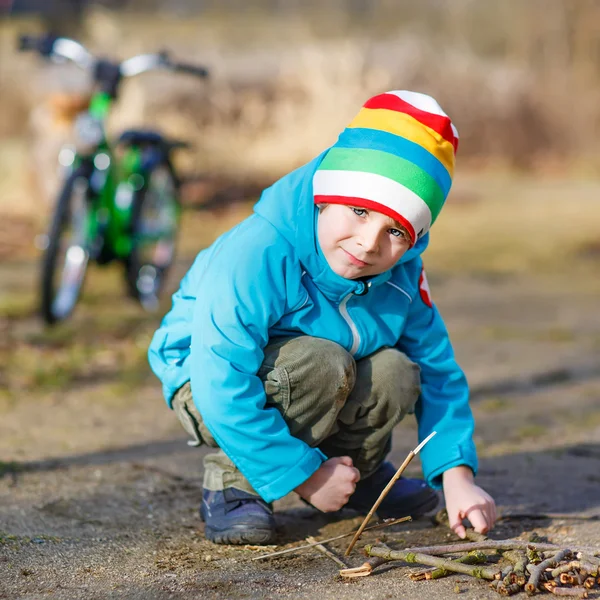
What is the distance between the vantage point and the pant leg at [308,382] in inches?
86.5

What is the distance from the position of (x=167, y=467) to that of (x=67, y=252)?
201cm

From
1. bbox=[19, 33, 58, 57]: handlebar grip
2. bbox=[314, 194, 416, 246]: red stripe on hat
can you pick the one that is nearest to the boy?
bbox=[314, 194, 416, 246]: red stripe on hat

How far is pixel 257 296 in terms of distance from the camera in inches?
83.1

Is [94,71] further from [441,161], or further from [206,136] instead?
[206,136]

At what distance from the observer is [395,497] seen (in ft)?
8.19

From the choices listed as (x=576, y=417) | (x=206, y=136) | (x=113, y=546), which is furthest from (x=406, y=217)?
(x=206, y=136)

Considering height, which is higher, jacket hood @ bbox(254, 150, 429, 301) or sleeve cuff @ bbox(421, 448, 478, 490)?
jacket hood @ bbox(254, 150, 429, 301)

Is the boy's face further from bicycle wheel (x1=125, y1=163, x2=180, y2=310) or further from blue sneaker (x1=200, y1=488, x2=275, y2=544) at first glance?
bicycle wheel (x1=125, y1=163, x2=180, y2=310)

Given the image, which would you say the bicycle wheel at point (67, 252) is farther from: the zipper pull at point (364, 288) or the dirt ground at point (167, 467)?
the zipper pull at point (364, 288)

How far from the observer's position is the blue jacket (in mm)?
2105

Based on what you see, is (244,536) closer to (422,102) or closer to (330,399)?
(330,399)

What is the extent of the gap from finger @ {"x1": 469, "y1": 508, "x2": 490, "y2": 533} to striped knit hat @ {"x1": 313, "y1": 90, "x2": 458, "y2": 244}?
0.63m

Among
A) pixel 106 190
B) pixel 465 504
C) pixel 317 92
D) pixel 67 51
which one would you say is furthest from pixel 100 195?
→ pixel 317 92

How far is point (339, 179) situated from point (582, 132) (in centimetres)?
1035
